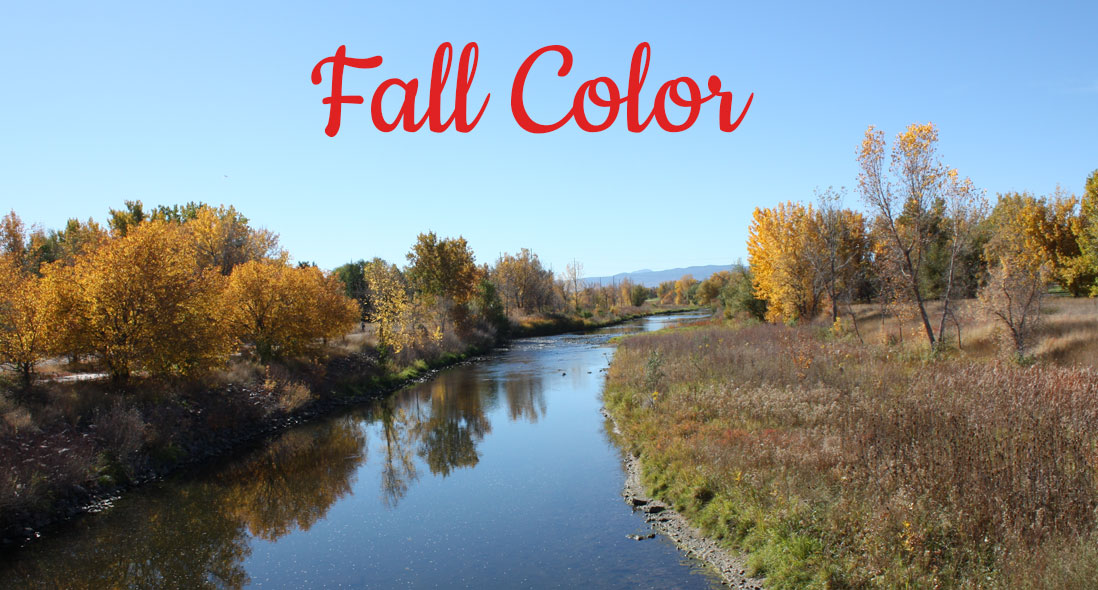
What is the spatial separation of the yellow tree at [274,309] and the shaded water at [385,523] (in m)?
7.18

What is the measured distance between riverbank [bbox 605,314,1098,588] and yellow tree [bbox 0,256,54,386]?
1664cm

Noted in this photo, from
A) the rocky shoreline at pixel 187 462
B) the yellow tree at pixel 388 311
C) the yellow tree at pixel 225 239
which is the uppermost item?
the yellow tree at pixel 225 239

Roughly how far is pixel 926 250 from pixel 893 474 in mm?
20621

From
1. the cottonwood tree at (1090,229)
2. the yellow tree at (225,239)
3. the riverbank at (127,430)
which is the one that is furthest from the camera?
the yellow tree at (225,239)

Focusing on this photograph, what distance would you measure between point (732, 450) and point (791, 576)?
4.01m

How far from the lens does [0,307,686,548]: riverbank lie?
43.0ft

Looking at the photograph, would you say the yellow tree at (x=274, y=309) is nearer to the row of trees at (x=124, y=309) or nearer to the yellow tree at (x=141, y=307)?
the row of trees at (x=124, y=309)

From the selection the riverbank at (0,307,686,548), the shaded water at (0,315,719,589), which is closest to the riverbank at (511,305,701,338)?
the riverbank at (0,307,686,548)

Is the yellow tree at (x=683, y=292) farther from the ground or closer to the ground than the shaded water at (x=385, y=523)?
farther from the ground

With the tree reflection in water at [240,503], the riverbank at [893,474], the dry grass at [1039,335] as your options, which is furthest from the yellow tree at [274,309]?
the dry grass at [1039,335]

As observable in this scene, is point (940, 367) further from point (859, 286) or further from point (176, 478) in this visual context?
point (859, 286)

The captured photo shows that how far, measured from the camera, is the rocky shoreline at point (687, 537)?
9008mm

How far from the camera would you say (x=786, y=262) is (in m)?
35.6

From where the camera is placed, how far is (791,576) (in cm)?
819
